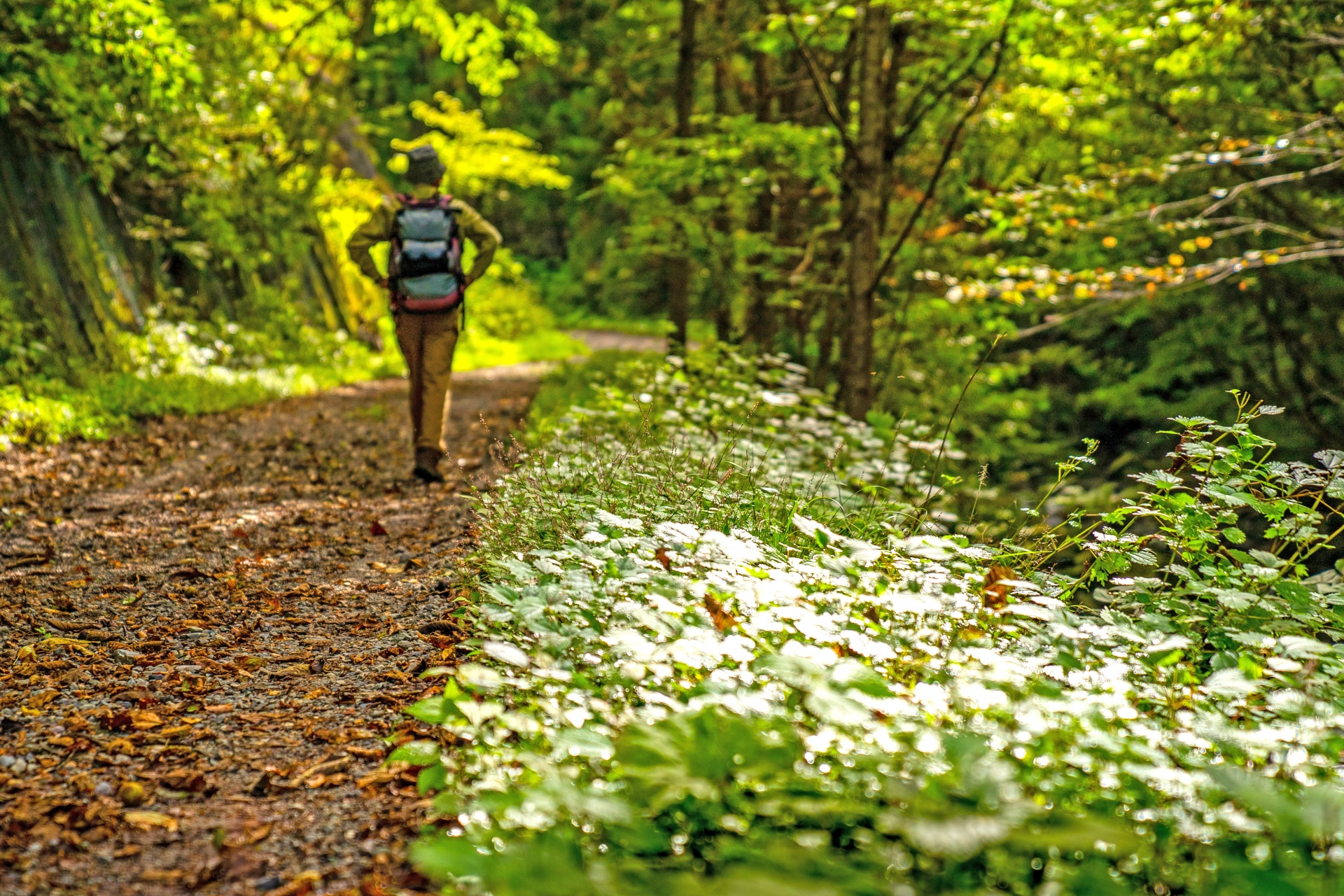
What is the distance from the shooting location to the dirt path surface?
2.80 meters

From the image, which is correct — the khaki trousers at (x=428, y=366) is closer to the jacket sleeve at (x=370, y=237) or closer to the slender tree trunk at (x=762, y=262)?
the jacket sleeve at (x=370, y=237)

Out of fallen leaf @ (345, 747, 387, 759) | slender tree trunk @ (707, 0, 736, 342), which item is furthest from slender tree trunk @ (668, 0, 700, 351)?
fallen leaf @ (345, 747, 387, 759)

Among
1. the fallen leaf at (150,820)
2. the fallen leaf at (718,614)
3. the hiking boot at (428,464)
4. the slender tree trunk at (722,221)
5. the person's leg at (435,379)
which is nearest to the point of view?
the fallen leaf at (150,820)

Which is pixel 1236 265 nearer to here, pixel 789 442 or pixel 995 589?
pixel 789 442

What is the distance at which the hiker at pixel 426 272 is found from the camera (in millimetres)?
7512

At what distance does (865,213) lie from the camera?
8.58 metres

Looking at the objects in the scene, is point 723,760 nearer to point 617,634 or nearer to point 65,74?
point 617,634

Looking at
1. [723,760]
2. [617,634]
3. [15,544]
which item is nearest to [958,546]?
[617,634]

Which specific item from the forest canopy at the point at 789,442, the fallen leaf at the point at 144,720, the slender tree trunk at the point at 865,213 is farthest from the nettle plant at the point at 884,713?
the slender tree trunk at the point at 865,213

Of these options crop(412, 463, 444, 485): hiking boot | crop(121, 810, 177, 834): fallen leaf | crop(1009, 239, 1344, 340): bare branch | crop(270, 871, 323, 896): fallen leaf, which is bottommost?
crop(412, 463, 444, 485): hiking boot

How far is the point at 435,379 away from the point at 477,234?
1.15 m

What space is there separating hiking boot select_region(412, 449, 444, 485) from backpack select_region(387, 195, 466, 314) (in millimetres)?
1095

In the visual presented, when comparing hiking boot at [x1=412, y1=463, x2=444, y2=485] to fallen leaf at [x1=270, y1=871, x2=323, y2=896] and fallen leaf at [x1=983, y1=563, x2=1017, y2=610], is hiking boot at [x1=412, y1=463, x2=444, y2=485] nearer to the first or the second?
fallen leaf at [x1=983, y1=563, x2=1017, y2=610]

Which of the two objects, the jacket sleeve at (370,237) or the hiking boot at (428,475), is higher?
the jacket sleeve at (370,237)
